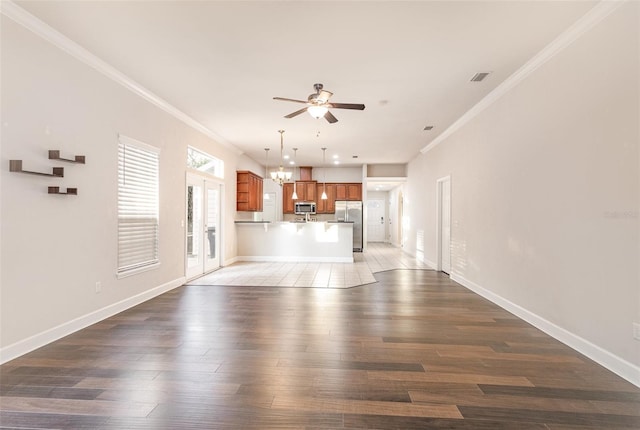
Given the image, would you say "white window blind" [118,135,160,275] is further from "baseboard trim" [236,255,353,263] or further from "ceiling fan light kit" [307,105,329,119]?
"baseboard trim" [236,255,353,263]

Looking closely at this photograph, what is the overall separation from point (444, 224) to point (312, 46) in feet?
16.4

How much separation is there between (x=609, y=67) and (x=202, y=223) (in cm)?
621

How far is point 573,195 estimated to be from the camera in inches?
113

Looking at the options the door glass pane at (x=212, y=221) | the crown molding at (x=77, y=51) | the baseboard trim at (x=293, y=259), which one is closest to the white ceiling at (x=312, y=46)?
the crown molding at (x=77, y=51)

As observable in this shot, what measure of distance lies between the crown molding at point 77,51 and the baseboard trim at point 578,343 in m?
5.55

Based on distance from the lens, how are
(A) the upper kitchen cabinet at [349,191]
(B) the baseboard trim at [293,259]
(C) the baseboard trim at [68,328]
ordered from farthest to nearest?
(A) the upper kitchen cabinet at [349,191]
(B) the baseboard trim at [293,259]
(C) the baseboard trim at [68,328]

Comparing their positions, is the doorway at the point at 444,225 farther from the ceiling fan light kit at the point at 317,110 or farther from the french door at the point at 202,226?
the french door at the point at 202,226

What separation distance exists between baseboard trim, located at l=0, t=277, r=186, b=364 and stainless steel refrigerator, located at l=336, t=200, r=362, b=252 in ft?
21.9

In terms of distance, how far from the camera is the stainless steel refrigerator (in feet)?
34.0

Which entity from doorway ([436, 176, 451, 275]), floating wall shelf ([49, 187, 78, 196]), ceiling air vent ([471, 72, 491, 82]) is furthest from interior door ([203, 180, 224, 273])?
ceiling air vent ([471, 72, 491, 82])

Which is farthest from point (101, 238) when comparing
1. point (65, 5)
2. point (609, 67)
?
point (609, 67)

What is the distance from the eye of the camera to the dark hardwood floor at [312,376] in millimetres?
1877

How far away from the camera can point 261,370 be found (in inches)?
95.7

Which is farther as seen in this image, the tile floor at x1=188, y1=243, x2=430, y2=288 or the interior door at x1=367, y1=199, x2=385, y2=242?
the interior door at x1=367, y1=199, x2=385, y2=242
